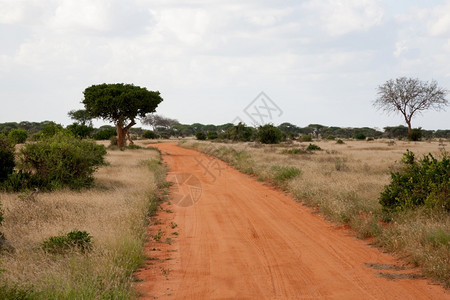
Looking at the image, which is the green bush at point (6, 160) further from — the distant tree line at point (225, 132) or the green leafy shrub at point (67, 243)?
the distant tree line at point (225, 132)

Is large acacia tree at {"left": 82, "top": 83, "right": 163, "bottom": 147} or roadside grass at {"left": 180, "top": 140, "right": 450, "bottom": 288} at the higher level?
large acacia tree at {"left": 82, "top": 83, "right": 163, "bottom": 147}

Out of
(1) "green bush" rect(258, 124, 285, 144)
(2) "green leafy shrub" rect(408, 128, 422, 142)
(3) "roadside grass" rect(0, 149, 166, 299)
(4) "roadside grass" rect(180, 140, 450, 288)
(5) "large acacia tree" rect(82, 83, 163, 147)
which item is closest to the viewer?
(3) "roadside grass" rect(0, 149, 166, 299)

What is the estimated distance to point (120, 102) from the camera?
38.1 m

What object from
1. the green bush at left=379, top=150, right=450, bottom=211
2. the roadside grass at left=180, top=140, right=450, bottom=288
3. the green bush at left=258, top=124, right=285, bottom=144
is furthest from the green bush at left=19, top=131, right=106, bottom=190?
the green bush at left=258, top=124, right=285, bottom=144

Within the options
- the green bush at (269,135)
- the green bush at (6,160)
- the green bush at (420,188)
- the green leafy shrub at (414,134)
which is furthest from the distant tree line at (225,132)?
the green bush at (420,188)

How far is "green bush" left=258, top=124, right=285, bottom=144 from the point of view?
48.1 metres

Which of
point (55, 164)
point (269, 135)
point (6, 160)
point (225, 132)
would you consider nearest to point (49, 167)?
point (55, 164)

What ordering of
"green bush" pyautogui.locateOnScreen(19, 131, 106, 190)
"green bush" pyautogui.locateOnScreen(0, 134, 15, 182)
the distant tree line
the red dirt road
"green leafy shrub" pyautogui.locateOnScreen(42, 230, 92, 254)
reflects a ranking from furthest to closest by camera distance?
the distant tree line, "green bush" pyautogui.locateOnScreen(19, 131, 106, 190), "green bush" pyautogui.locateOnScreen(0, 134, 15, 182), "green leafy shrub" pyautogui.locateOnScreen(42, 230, 92, 254), the red dirt road

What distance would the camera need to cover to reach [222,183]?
17.8m

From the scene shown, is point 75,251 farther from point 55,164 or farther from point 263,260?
point 55,164

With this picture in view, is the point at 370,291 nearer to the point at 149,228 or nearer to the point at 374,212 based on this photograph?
the point at 374,212

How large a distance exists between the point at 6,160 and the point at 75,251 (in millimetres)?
8404

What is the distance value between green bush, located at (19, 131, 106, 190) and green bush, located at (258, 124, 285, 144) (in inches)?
1369

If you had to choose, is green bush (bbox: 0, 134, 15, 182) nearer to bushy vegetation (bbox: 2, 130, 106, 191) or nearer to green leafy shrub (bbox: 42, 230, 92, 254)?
bushy vegetation (bbox: 2, 130, 106, 191)
